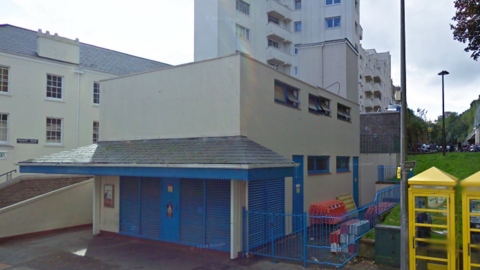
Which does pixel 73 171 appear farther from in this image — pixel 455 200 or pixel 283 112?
pixel 455 200

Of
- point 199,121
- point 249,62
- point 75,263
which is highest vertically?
point 249,62

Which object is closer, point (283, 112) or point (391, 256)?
point (391, 256)

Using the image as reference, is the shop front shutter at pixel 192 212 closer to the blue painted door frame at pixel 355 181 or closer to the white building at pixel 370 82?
the blue painted door frame at pixel 355 181

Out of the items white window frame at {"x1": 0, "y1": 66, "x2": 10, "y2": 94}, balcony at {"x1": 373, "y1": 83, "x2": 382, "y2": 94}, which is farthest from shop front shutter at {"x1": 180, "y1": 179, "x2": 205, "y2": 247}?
balcony at {"x1": 373, "y1": 83, "x2": 382, "y2": 94}

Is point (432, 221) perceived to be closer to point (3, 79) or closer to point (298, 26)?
point (3, 79)

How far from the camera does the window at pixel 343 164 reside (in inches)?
744

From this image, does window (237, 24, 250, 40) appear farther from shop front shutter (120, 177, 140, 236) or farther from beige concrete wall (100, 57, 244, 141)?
shop front shutter (120, 177, 140, 236)

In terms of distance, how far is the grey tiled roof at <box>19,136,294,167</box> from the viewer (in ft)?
33.8

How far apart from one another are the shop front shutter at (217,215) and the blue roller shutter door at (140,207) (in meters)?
2.26

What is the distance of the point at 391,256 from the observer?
31.8ft

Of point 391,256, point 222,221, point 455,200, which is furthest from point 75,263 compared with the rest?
point 455,200

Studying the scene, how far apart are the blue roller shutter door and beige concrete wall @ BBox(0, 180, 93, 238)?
4217 mm

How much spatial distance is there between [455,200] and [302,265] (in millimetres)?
4171

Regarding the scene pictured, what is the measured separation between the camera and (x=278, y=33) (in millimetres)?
43344
